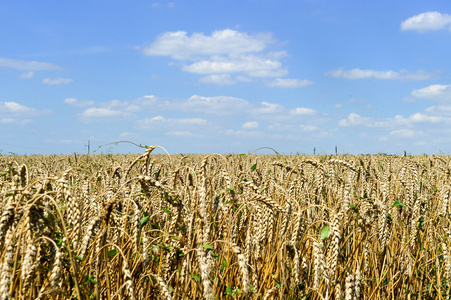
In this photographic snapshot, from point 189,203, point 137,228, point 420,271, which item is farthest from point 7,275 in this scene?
point 420,271

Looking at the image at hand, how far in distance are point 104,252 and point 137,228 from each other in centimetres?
68

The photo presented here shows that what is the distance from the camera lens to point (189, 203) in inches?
117

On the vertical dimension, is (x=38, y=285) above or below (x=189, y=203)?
below

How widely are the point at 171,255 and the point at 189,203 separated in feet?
1.20

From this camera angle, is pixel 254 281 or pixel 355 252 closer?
pixel 254 281

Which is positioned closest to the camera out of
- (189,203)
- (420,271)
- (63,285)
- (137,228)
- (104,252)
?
(137,228)

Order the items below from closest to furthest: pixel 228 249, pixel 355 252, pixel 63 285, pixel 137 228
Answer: pixel 137 228, pixel 63 285, pixel 228 249, pixel 355 252

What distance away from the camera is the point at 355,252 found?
A: 11.5ft

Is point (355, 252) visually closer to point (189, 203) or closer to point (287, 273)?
point (287, 273)

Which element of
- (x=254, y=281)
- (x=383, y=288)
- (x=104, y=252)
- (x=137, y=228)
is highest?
(x=137, y=228)

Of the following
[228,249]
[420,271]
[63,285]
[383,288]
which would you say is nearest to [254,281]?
[228,249]

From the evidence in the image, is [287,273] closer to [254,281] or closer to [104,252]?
[254,281]

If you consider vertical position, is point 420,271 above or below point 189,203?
below

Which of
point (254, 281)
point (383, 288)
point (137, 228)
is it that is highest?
point (137, 228)
